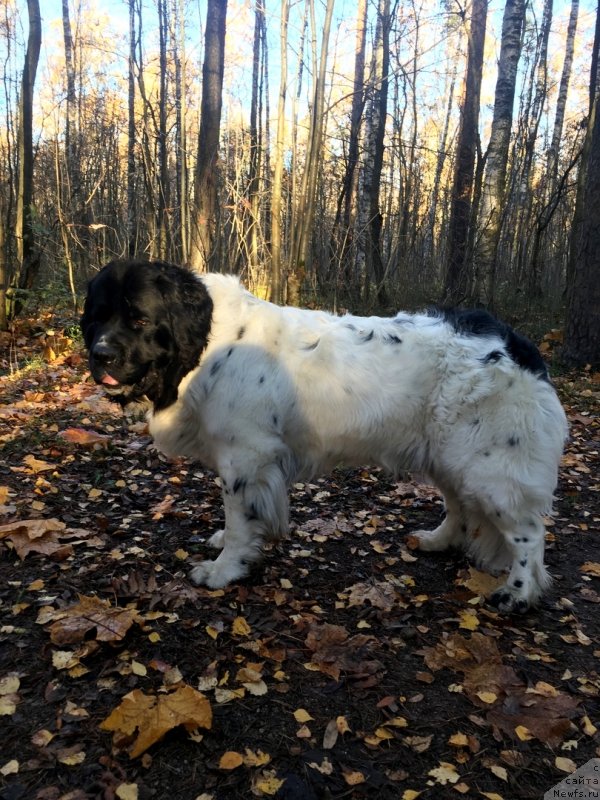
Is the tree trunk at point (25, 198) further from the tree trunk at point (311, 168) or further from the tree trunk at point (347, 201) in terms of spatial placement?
the tree trunk at point (347, 201)

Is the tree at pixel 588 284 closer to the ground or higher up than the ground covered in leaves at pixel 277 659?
higher up

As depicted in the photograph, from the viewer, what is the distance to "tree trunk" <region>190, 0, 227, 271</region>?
10668 millimetres

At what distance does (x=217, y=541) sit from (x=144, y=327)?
5.13 ft

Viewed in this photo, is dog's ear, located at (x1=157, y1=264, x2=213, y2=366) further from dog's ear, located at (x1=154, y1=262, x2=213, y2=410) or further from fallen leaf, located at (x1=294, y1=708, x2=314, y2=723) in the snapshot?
fallen leaf, located at (x1=294, y1=708, x2=314, y2=723)

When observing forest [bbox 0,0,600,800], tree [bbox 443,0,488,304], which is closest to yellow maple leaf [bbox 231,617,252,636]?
forest [bbox 0,0,600,800]

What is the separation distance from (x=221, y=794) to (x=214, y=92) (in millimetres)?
12904

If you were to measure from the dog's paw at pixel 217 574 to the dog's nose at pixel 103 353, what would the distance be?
1384 millimetres

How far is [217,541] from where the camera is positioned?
384cm

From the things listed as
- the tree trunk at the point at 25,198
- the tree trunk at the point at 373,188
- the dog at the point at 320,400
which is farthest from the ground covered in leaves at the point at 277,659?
the tree trunk at the point at 373,188

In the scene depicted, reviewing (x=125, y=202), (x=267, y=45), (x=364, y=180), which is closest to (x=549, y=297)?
(x=364, y=180)

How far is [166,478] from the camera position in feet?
16.6

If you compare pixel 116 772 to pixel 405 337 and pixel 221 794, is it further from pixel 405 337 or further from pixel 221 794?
pixel 405 337

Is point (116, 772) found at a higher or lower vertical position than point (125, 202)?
lower

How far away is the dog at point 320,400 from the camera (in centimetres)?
326
